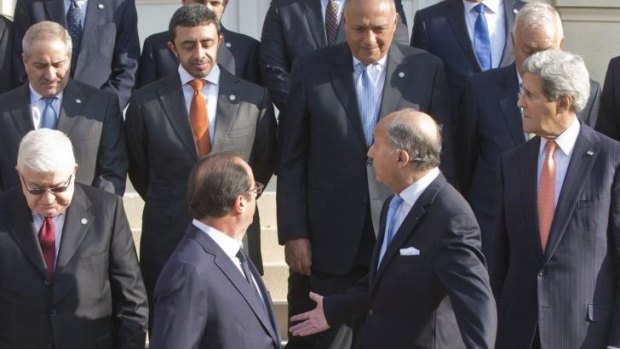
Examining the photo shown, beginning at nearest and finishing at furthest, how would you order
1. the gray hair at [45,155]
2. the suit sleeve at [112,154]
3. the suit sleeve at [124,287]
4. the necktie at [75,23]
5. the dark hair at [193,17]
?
the gray hair at [45,155], the suit sleeve at [124,287], the suit sleeve at [112,154], the dark hair at [193,17], the necktie at [75,23]

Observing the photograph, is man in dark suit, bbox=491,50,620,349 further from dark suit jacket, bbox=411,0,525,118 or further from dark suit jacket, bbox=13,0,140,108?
dark suit jacket, bbox=13,0,140,108

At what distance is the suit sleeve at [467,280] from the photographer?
163 inches

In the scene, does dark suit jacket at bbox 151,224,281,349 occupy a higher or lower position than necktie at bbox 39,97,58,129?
lower

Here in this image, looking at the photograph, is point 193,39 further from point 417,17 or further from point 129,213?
point 129,213

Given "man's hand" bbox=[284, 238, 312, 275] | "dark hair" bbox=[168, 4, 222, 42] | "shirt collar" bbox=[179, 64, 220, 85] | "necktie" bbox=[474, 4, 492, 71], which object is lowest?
"man's hand" bbox=[284, 238, 312, 275]

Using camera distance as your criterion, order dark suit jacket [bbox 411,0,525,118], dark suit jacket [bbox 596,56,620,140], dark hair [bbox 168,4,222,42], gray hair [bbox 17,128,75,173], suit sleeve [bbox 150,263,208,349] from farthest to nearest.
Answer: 1. dark suit jacket [bbox 411,0,525,118]
2. dark suit jacket [bbox 596,56,620,140]
3. dark hair [bbox 168,4,222,42]
4. gray hair [bbox 17,128,75,173]
5. suit sleeve [bbox 150,263,208,349]

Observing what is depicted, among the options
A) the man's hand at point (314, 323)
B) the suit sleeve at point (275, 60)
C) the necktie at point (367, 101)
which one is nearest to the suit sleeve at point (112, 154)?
the suit sleeve at point (275, 60)

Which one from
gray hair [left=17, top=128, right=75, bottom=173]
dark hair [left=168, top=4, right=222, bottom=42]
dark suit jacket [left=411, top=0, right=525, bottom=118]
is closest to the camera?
gray hair [left=17, top=128, right=75, bottom=173]

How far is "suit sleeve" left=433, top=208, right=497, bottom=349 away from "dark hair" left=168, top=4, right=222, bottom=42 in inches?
81.4

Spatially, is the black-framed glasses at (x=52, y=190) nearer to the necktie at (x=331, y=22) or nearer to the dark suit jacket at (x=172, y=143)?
the dark suit jacket at (x=172, y=143)

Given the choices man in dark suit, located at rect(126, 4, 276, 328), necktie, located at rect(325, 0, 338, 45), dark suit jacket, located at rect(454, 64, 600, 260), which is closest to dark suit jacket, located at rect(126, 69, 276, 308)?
man in dark suit, located at rect(126, 4, 276, 328)

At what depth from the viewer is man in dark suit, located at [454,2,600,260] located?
18.6ft

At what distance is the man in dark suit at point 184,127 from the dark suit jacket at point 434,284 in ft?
5.12

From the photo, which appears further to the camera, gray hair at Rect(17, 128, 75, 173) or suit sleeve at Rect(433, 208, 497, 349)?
gray hair at Rect(17, 128, 75, 173)
